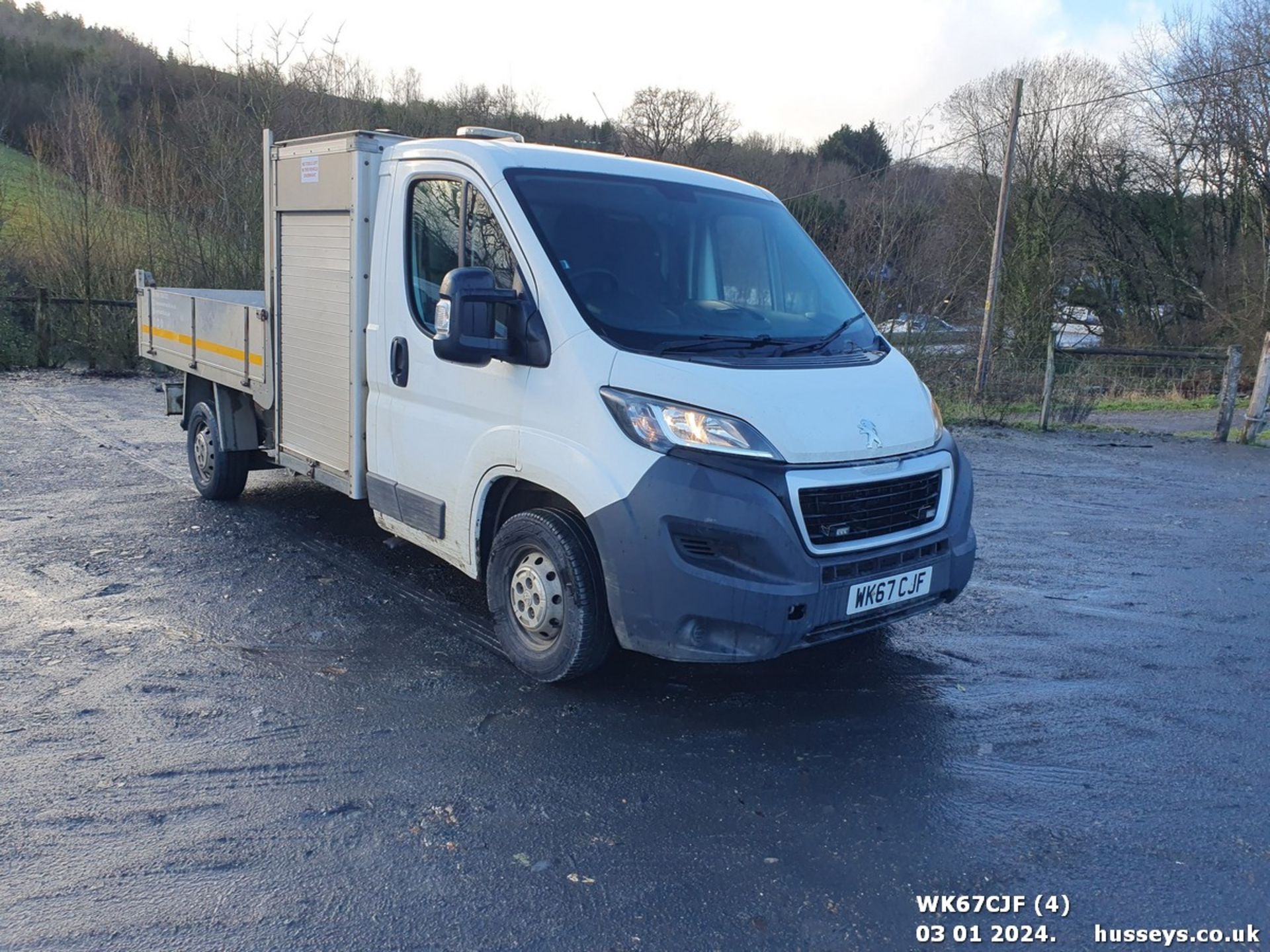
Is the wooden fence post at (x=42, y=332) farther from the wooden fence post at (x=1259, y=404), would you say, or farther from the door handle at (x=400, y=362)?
the wooden fence post at (x=1259, y=404)

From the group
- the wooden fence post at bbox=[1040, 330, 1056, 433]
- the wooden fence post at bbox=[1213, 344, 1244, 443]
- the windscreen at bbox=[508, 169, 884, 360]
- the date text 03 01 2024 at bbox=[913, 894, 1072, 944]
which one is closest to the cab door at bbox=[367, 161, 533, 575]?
the windscreen at bbox=[508, 169, 884, 360]

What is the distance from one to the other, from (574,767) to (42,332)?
1698 centimetres

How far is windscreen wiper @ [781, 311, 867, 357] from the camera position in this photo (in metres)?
4.47

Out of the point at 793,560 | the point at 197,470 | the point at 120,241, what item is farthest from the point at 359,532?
the point at 120,241

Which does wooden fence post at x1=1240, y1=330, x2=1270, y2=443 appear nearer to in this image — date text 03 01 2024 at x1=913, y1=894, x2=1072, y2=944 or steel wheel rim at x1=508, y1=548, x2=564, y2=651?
steel wheel rim at x1=508, y1=548, x2=564, y2=651

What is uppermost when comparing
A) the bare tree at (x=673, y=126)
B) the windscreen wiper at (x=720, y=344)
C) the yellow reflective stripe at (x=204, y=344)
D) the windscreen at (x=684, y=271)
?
the bare tree at (x=673, y=126)

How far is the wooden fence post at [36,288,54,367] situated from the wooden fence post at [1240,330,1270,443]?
18.7 m

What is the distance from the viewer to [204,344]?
743 cm

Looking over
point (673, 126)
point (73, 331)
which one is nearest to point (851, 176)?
point (673, 126)

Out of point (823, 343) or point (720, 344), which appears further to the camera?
point (823, 343)

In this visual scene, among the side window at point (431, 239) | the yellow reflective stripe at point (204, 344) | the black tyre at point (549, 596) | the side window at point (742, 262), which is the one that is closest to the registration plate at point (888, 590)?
the black tyre at point (549, 596)

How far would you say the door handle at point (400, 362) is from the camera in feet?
16.5

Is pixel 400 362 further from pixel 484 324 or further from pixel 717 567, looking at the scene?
pixel 717 567

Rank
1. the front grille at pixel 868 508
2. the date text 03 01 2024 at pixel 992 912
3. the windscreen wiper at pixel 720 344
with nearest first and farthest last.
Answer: the date text 03 01 2024 at pixel 992 912, the front grille at pixel 868 508, the windscreen wiper at pixel 720 344
